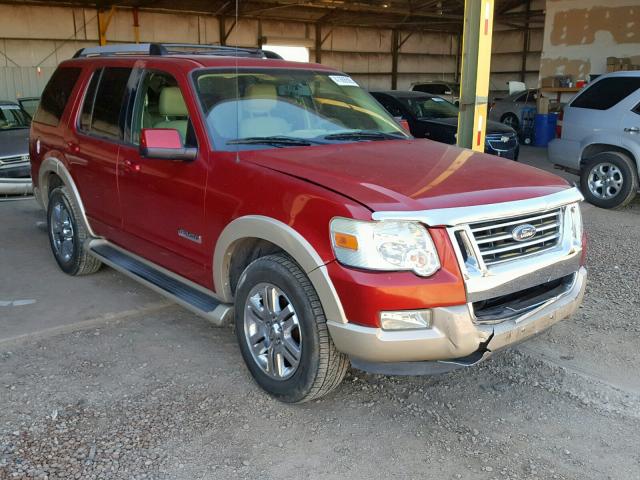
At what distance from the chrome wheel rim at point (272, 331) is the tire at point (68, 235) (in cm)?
242

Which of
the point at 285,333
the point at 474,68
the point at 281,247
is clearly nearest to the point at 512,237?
the point at 281,247

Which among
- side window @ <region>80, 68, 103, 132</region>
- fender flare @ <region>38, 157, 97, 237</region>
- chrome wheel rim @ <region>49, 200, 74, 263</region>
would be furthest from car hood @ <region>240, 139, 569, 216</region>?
chrome wheel rim @ <region>49, 200, 74, 263</region>

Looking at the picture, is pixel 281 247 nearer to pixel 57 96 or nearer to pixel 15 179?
pixel 57 96

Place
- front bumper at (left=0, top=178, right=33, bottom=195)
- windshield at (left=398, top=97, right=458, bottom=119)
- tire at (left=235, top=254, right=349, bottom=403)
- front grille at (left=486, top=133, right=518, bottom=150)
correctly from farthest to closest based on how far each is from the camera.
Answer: windshield at (left=398, top=97, right=458, bottom=119) < front grille at (left=486, top=133, right=518, bottom=150) < front bumper at (left=0, top=178, right=33, bottom=195) < tire at (left=235, top=254, right=349, bottom=403)

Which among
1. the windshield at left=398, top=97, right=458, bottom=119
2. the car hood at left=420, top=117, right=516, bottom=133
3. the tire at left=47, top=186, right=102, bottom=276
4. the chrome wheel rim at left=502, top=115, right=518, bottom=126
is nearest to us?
the tire at left=47, top=186, right=102, bottom=276

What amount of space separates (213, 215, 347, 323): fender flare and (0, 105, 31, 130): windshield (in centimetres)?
849

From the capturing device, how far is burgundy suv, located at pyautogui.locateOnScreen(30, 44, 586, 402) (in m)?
2.93

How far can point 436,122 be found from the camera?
489 inches

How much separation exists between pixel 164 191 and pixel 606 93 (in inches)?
279

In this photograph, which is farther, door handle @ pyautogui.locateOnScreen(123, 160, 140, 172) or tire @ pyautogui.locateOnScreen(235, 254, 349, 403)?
door handle @ pyautogui.locateOnScreen(123, 160, 140, 172)

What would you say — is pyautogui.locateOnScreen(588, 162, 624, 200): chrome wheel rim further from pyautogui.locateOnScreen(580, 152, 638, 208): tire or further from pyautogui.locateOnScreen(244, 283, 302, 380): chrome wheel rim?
pyautogui.locateOnScreen(244, 283, 302, 380): chrome wheel rim

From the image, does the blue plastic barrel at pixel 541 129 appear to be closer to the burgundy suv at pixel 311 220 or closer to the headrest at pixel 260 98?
the burgundy suv at pixel 311 220

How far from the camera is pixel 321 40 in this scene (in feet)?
87.2

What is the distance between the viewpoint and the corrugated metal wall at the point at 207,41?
19.2 meters
